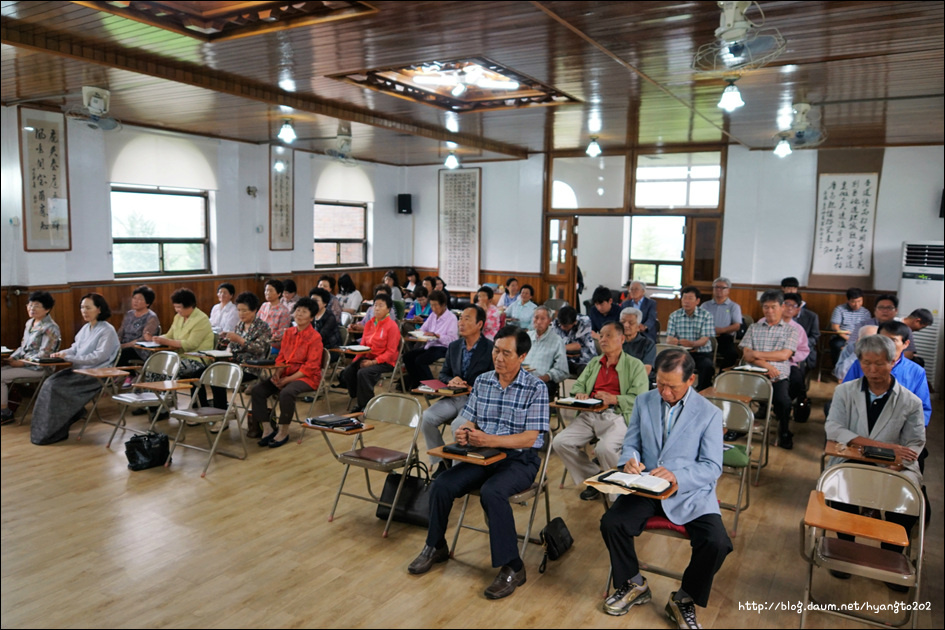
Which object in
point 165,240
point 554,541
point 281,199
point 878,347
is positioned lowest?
point 554,541

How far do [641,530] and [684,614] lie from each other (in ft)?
1.38

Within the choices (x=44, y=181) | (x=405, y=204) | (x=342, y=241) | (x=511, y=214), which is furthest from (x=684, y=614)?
(x=405, y=204)

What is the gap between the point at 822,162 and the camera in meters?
10.4

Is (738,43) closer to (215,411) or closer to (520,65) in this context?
Result: (520,65)

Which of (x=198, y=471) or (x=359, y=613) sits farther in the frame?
(x=198, y=471)

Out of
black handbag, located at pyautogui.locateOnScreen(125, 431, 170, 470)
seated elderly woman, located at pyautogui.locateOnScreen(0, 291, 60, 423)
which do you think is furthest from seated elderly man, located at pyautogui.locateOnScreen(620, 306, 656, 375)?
seated elderly woman, located at pyautogui.locateOnScreen(0, 291, 60, 423)

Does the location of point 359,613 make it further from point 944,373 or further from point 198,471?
point 944,373

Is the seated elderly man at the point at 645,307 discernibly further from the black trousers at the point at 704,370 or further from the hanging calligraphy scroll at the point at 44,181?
the hanging calligraphy scroll at the point at 44,181

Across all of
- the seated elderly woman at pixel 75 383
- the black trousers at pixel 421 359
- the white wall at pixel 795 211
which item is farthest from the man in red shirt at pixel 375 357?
the white wall at pixel 795 211

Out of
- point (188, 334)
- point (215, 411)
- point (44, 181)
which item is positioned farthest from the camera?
point (44, 181)

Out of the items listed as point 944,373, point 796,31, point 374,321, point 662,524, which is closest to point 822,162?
point 944,373

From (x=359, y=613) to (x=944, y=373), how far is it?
30.7ft

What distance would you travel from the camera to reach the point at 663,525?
10.9 ft

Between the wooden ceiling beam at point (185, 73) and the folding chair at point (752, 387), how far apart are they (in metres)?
5.35
